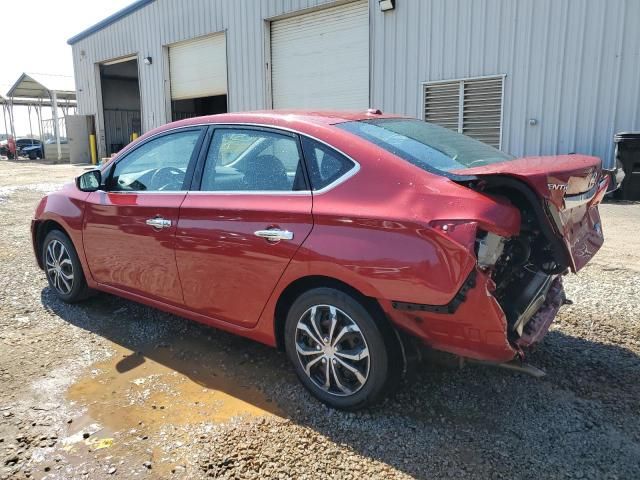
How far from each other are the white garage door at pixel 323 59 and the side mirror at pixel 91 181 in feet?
31.8

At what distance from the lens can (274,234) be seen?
2.90 metres

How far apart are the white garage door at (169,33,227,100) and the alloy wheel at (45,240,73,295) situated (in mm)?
12873

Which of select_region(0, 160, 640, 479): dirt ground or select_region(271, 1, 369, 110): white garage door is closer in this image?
select_region(0, 160, 640, 479): dirt ground

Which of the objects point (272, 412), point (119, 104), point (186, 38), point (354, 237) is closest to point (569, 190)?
point (354, 237)

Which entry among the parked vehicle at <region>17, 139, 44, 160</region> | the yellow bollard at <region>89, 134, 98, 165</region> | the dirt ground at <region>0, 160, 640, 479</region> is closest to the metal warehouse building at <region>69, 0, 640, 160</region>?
the dirt ground at <region>0, 160, 640, 479</region>

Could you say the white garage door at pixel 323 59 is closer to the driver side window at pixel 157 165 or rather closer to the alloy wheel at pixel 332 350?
the driver side window at pixel 157 165

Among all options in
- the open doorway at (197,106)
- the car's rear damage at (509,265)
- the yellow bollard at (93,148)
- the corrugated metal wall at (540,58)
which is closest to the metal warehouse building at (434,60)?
the corrugated metal wall at (540,58)

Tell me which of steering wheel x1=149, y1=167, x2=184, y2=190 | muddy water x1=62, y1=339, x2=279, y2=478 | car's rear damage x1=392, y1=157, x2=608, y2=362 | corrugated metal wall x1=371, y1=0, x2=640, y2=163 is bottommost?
muddy water x1=62, y1=339, x2=279, y2=478

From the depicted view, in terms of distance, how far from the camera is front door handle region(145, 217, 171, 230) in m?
3.46

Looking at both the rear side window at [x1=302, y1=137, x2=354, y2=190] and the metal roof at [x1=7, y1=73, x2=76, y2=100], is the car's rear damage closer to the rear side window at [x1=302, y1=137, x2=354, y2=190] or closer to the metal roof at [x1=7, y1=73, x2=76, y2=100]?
the rear side window at [x1=302, y1=137, x2=354, y2=190]

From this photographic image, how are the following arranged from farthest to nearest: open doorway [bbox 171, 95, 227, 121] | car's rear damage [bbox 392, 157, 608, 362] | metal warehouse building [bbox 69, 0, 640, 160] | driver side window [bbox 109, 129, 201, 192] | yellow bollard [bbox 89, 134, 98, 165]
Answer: yellow bollard [bbox 89, 134, 98, 165]
open doorway [bbox 171, 95, 227, 121]
metal warehouse building [bbox 69, 0, 640, 160]
driver side window [bbox 109, 129, 201, 192]
car's rear damage [bbox 392, 157, 608, 362]

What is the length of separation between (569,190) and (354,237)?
3.63ft

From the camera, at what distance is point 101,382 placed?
3266 millimetres

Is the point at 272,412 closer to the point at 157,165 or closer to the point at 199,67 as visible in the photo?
the point at 157,165
